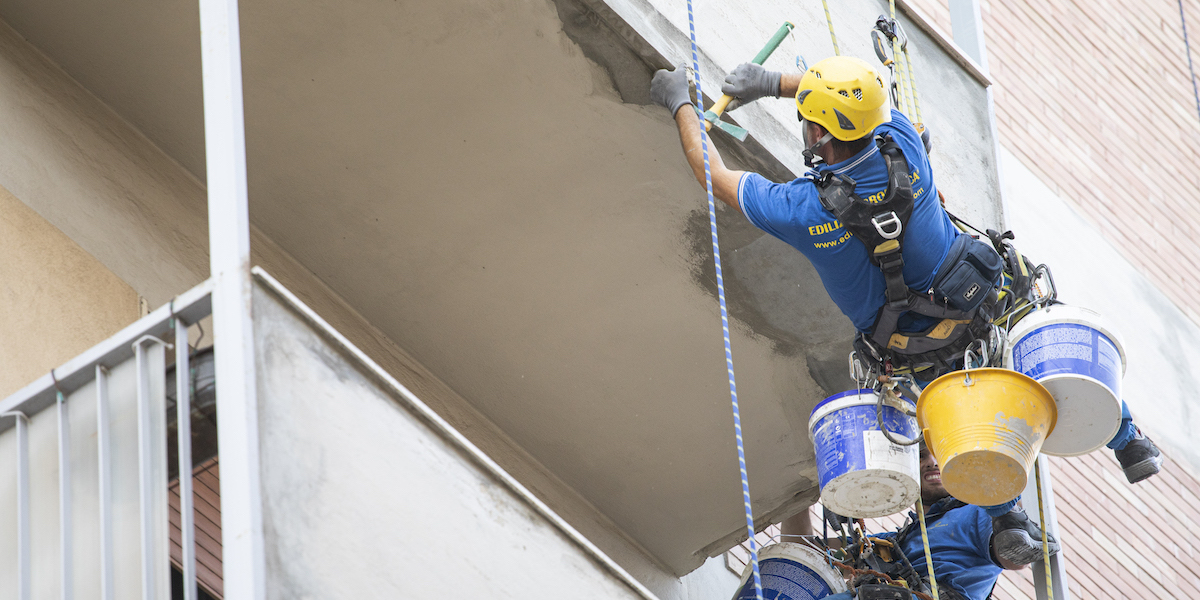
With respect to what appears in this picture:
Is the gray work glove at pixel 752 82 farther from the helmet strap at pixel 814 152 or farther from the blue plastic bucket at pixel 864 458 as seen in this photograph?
the blue plastic bucket at pixel 864 458

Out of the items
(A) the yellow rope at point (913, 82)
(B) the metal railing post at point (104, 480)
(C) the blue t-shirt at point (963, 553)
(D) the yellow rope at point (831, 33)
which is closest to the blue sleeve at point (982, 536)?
(C) the blue t-shirt at point (963, 553)

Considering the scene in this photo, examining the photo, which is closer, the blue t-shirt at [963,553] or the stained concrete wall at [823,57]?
the stained concrete wall at [823,57]

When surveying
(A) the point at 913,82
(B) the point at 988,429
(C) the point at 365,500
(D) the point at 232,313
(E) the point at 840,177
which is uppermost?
(A) the point at 913,82

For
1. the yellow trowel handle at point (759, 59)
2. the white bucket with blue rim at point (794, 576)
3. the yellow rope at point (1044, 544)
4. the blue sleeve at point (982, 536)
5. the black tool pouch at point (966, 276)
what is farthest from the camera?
the white bucket with blue rim at point (794, 576)

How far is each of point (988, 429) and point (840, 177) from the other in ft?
3.43

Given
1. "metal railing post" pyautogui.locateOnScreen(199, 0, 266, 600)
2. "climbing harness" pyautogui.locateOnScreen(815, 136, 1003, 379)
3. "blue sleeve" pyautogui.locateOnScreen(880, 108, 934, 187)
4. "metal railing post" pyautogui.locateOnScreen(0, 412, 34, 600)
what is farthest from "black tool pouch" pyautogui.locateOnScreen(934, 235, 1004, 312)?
"metal railing post" pyautogui.locateOnScreen(0, 412, 34, 600)

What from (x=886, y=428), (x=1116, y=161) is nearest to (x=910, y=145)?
(x=886, y=428)

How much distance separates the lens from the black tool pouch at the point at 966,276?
5453mm

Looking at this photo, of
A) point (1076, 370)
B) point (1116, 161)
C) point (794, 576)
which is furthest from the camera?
point (1116, 161)

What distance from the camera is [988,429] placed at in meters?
4.95

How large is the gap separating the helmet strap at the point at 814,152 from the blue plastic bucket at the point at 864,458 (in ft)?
2.91

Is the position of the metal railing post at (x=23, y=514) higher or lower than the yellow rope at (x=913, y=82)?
lower

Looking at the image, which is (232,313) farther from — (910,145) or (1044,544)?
(1044,544)

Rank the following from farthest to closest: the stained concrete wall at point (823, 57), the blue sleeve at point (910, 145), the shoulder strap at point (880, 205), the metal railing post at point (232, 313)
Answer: the stained concrete wall at point (823, 57) < the blue sleeve at point (910, 145) < the shoulder strap at point (880, 205) < the metal railing post at point (232, 313)
